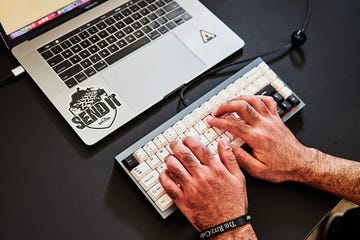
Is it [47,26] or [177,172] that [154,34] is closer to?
[47,26]

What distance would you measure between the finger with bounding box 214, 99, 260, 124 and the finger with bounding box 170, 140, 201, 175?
0.11 meters

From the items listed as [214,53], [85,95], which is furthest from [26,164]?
[214,53]

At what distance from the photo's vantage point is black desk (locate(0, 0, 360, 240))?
766 mm

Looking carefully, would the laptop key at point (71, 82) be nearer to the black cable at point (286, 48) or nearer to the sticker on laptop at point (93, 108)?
the sticker on laptop at point (93, 108)

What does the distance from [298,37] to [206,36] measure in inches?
7.9

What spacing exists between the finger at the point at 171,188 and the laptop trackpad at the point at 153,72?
0.17 meters

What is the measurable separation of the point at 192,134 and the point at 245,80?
6.5 inches

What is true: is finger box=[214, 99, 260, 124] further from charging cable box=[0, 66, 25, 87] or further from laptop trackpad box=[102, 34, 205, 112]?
charging cable box=[0, 66, 25, 87]

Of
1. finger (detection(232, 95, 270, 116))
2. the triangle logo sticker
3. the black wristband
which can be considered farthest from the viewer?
the triangle logo sticker

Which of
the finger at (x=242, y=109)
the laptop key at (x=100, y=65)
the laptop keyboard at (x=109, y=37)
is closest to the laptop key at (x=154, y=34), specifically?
the laptop keyboard at (x=109, y=37)

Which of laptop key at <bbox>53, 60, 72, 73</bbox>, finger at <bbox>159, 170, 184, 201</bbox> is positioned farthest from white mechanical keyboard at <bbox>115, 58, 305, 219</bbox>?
laptop key at <bbox>53, 60, 72, 73</bbox>

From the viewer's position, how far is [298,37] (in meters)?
0.97

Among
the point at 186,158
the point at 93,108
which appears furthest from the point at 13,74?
the point at 186,158

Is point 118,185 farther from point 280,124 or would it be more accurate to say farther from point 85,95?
point 280,124
